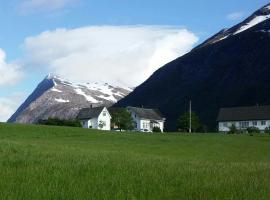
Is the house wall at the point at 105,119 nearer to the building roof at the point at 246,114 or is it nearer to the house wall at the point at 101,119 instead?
the house wall at the point at 101,119

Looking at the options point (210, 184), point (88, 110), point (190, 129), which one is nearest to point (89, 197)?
point (210, 184)

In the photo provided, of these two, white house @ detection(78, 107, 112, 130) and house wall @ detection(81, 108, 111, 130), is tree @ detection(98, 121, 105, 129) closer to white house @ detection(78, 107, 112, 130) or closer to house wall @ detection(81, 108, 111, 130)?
white house @ detection(78, 107, 112, 130)

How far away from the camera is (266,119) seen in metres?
188

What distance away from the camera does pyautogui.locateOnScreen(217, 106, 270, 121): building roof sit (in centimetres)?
18888

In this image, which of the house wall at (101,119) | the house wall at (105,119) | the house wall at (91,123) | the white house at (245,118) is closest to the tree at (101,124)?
the house wall at (105,119)

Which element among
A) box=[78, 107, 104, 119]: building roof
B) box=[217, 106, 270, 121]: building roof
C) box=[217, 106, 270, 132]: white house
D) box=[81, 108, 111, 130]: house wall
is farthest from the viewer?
box=[217, 106, 270, 132]: white house

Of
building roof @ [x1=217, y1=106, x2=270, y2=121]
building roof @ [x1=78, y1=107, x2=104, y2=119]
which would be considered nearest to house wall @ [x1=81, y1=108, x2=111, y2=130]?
building roof @ [x1=78, y1=107, x2=104, y2=119]

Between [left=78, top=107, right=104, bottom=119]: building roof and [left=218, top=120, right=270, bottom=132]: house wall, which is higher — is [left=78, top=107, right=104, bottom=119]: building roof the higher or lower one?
the higher one

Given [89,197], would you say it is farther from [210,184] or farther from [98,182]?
[210,184]

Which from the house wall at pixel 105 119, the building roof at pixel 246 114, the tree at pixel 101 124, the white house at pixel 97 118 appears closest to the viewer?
the tree at pixel 101 124

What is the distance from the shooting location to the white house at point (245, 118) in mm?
189000

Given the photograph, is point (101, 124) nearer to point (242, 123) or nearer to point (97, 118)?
point (97, 118)

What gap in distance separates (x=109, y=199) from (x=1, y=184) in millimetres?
3201

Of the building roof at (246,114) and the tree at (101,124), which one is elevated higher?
the building roof at (246,114)
